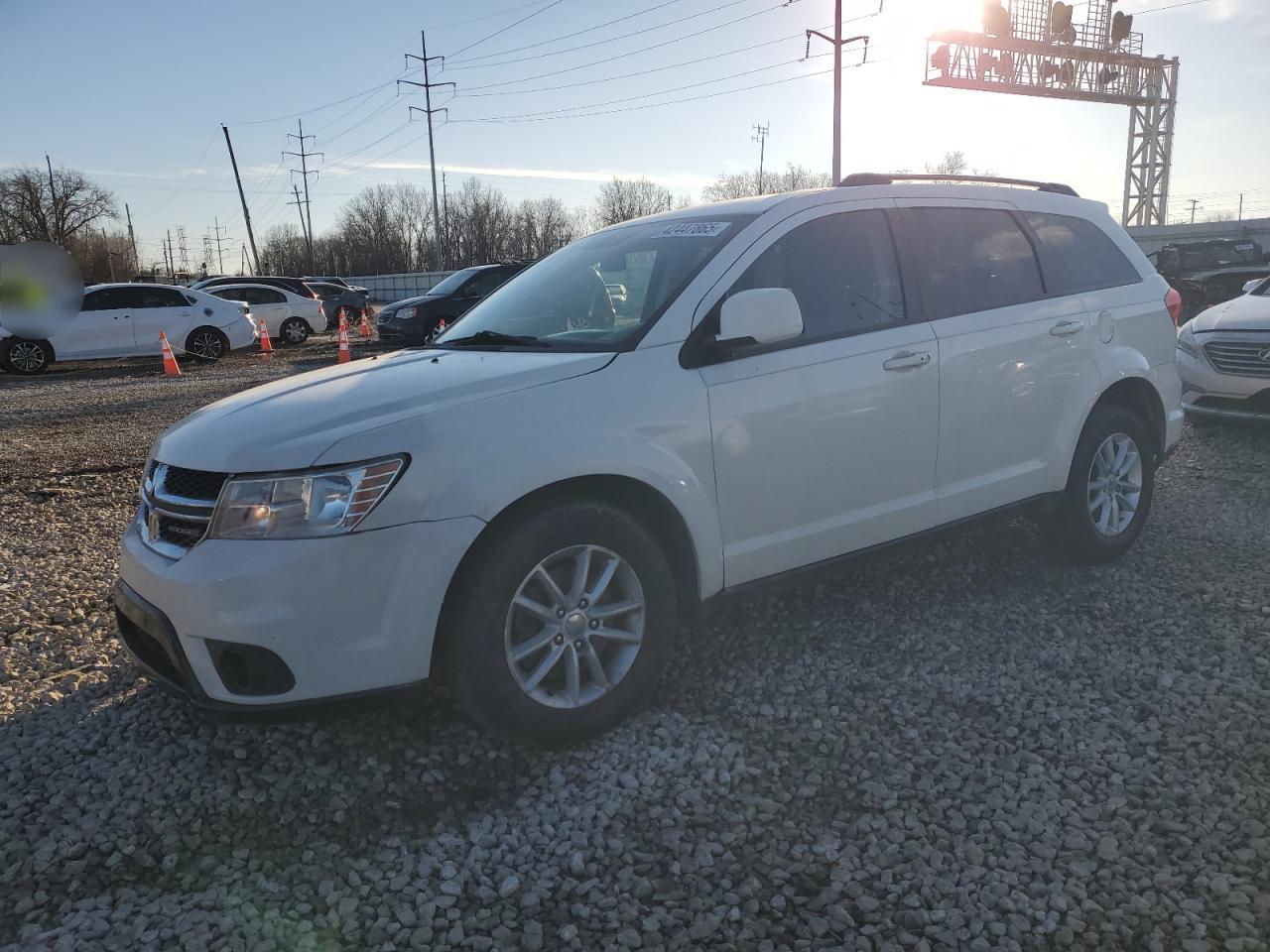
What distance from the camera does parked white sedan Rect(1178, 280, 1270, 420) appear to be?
7.44 metres

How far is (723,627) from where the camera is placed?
4.09 m

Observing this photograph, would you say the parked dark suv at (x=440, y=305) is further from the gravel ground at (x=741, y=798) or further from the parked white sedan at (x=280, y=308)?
the gravel ground at (x=741, y=798)

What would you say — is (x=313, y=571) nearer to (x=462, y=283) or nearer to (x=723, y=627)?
(x=723, y=627)

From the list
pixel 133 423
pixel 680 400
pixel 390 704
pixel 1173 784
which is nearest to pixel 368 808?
pixel 390 704

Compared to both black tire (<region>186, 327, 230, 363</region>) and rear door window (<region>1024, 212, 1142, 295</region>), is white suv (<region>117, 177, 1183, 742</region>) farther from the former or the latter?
black tire (<region>186, 327, 230, 363</region>)

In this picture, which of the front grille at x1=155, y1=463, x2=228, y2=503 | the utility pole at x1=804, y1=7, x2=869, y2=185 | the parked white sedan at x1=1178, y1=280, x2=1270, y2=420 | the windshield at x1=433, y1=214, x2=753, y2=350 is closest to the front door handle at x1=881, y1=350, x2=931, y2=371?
the windshield at x1=433, y1=214, x2=753, y2=350

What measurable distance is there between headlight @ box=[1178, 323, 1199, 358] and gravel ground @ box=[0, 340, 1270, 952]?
14.0ft

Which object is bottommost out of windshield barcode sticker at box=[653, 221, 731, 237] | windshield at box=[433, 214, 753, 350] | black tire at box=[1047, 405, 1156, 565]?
black tire at box=[1047, 405, 1156, 565]

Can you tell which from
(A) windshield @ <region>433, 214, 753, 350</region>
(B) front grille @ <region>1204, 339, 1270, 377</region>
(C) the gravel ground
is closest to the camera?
(C) the gravel ground

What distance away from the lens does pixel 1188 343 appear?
7926 millimetres

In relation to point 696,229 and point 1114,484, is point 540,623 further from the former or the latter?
point 1114,484

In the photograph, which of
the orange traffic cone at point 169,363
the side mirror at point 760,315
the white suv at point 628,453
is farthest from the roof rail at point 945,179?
the orange traffic cone at point 169,363

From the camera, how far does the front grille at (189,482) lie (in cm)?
274

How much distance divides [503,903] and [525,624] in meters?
0.84
